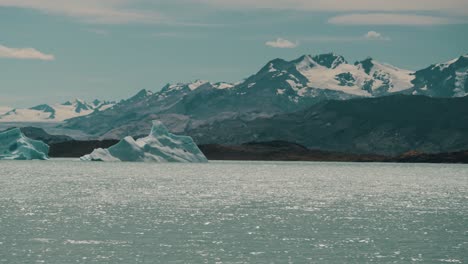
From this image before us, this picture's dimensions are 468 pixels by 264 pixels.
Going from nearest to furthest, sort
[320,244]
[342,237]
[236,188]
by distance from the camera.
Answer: [320,244] → [342,237] → [236,188]

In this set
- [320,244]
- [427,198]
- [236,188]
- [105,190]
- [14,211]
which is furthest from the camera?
[236,188]

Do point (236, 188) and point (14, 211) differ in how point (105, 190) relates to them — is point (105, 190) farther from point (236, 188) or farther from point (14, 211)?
point (14, 211)

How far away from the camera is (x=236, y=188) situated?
144000 millimetres

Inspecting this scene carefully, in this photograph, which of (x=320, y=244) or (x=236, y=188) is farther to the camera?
(x=236, y=188)

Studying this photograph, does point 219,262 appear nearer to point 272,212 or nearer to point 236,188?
point 272,212

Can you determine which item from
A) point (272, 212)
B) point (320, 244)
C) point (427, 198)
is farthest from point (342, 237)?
point (427, 198)

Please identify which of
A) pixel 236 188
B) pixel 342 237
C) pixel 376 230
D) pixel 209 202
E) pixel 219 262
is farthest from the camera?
pixel 236 188

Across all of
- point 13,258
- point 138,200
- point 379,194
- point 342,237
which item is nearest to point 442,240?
point 342,237

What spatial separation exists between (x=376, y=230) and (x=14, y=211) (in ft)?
138

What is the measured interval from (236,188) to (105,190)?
25299 mm

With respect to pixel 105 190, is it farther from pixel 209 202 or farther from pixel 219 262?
pixel 219 262

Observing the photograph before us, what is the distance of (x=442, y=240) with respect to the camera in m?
65.9

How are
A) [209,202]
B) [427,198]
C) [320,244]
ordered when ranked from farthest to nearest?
[427,198] < [209,202] < [320,244]

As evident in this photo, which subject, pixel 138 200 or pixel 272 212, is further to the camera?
pixel 138 200
